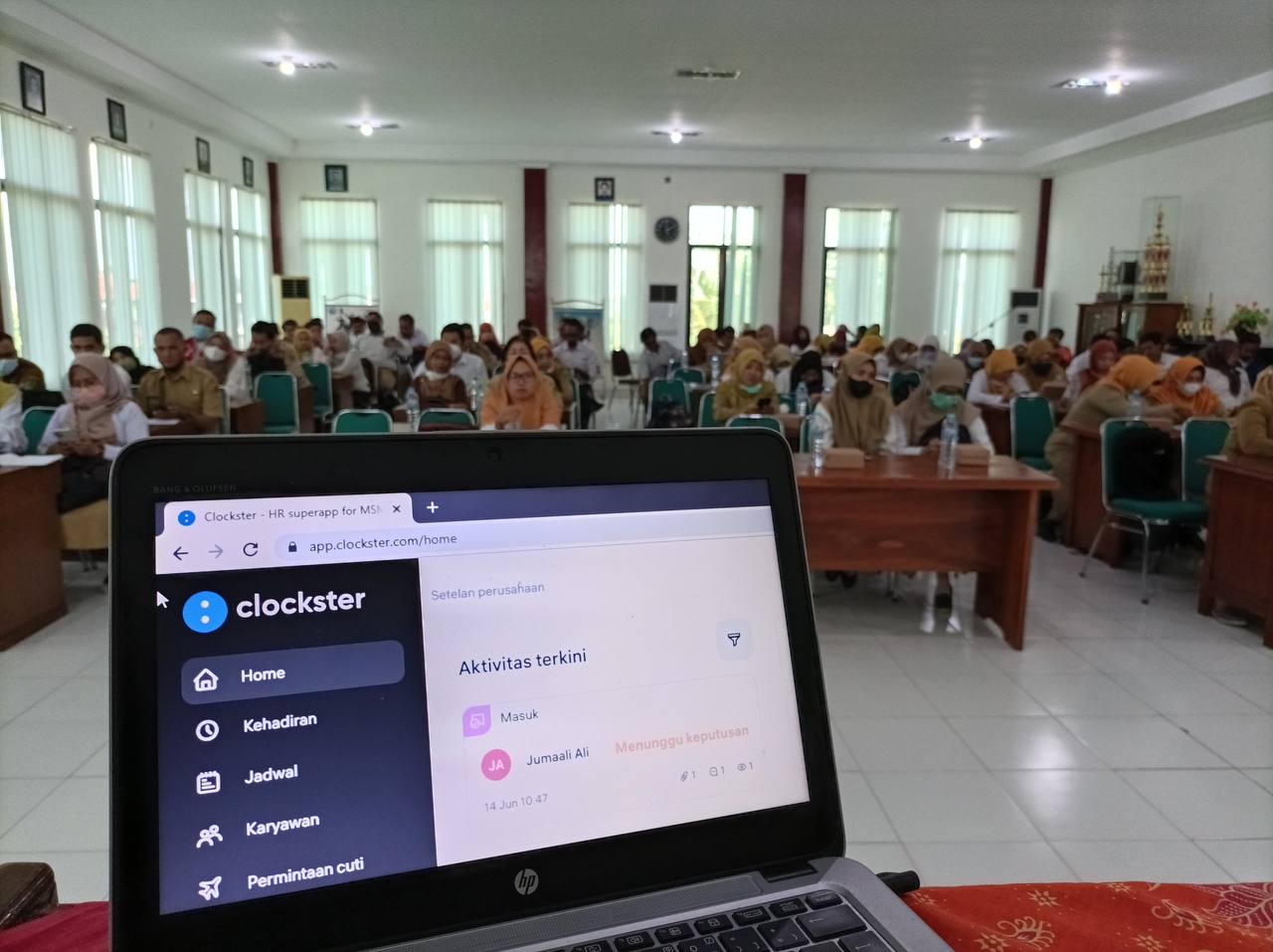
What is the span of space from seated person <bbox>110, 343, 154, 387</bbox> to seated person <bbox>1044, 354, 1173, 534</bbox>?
22.6 ft

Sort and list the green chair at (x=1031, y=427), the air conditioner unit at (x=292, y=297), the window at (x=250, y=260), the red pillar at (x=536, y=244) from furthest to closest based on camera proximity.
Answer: the red pillar at (x=536, y=244), the air conditioner unit at (x=292, y=297), the window at (x=250, y=260), the green chair at (x=1031, y=427)

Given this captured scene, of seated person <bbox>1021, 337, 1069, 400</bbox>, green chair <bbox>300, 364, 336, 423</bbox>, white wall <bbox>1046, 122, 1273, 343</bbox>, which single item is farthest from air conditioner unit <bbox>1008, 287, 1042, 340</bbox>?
green chair <bbox>300, 364, 336, 423</bbox>

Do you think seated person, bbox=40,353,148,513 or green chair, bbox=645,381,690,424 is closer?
seated person, bbox=40,353,148,513

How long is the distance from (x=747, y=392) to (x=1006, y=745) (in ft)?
10.2

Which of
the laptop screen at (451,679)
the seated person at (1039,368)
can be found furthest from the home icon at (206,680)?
the seated person at (1039,368)

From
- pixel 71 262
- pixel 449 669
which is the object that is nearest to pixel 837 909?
pixel 449 669

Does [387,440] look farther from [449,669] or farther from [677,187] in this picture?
[677,187]

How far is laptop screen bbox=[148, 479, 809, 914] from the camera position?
0.55 metres

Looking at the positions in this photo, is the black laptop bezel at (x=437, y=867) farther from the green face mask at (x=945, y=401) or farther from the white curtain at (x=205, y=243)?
the white curtain at (x=205, y=243)

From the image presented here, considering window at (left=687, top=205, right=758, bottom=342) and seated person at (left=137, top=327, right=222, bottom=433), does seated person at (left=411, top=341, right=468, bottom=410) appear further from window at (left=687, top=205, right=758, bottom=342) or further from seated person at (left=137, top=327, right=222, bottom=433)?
window at (left=687, top=205, right=758, bottom=342)

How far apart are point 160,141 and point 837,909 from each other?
11.5 m

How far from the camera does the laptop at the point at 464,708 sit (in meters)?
0.54

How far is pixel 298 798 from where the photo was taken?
0.56 metres

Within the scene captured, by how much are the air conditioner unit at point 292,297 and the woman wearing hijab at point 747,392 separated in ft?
31.0
